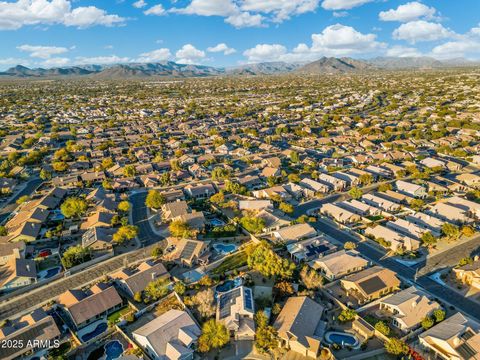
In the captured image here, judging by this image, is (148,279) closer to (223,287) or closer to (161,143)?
(223,287)

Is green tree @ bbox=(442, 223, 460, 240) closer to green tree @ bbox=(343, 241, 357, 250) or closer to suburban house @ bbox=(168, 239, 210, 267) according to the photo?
green tree @ bbox=(343, 241, 357, 250)

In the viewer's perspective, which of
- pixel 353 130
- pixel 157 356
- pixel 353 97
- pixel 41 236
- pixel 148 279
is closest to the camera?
pixel 157 356

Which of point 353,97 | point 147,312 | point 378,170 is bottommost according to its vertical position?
point 147,312

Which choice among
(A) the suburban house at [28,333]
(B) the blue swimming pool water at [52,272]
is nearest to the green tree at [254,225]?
(B) the blue swimming pool water at [52,272]

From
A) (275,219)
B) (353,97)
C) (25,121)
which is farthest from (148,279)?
(353,97)

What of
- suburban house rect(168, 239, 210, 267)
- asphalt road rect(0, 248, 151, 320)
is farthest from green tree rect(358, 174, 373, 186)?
asphalt road rect(0, 248, 151, 320)

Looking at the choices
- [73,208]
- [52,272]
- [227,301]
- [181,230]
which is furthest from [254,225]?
[73,208]

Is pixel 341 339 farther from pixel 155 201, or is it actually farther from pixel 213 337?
pixel 155 201
